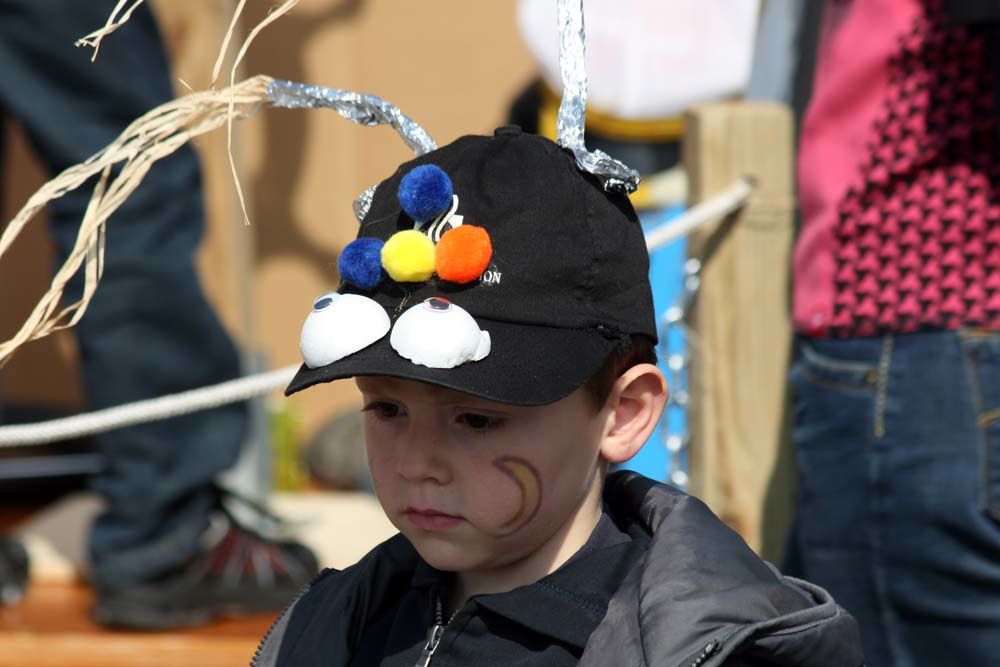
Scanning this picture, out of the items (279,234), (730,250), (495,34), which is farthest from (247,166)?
(730,250)

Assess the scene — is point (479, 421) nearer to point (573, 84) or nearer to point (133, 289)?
point (573, 84)

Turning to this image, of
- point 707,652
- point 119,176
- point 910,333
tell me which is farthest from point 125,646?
point 707,652

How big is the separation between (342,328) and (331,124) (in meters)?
3.24

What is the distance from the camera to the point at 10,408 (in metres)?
4.82

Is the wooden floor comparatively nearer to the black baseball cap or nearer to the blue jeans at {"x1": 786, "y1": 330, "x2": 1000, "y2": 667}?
the blue jeans at {"x1": 786, "y1": 330, "x2": 1000, "y2": 667}

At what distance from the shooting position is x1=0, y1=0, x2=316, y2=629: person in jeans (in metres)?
3.13

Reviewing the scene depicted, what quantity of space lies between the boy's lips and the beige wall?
3.03m

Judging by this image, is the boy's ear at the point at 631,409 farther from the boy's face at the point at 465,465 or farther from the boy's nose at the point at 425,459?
the boy's nose at the point at 425,459

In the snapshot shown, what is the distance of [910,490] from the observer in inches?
76.2

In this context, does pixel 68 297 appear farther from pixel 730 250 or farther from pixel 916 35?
pixel 916 35

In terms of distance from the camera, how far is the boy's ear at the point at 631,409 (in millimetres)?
1616

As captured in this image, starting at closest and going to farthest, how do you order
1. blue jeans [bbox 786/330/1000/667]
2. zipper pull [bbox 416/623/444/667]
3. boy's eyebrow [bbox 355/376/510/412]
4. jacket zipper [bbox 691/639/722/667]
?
jacket zipper [bbox 691/639/722/667], boy's eyebrow [bbox 355/376/510/412], zipper pull [bbox 416/623/444/667], blue jeans [bbox 786/330/1000/667]

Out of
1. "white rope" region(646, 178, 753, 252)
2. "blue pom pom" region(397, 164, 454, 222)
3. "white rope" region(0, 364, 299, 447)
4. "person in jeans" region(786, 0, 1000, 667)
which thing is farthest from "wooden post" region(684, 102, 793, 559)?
"blue pom pom" region(397, 164, 454, 222)

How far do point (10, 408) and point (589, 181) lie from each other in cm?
370
